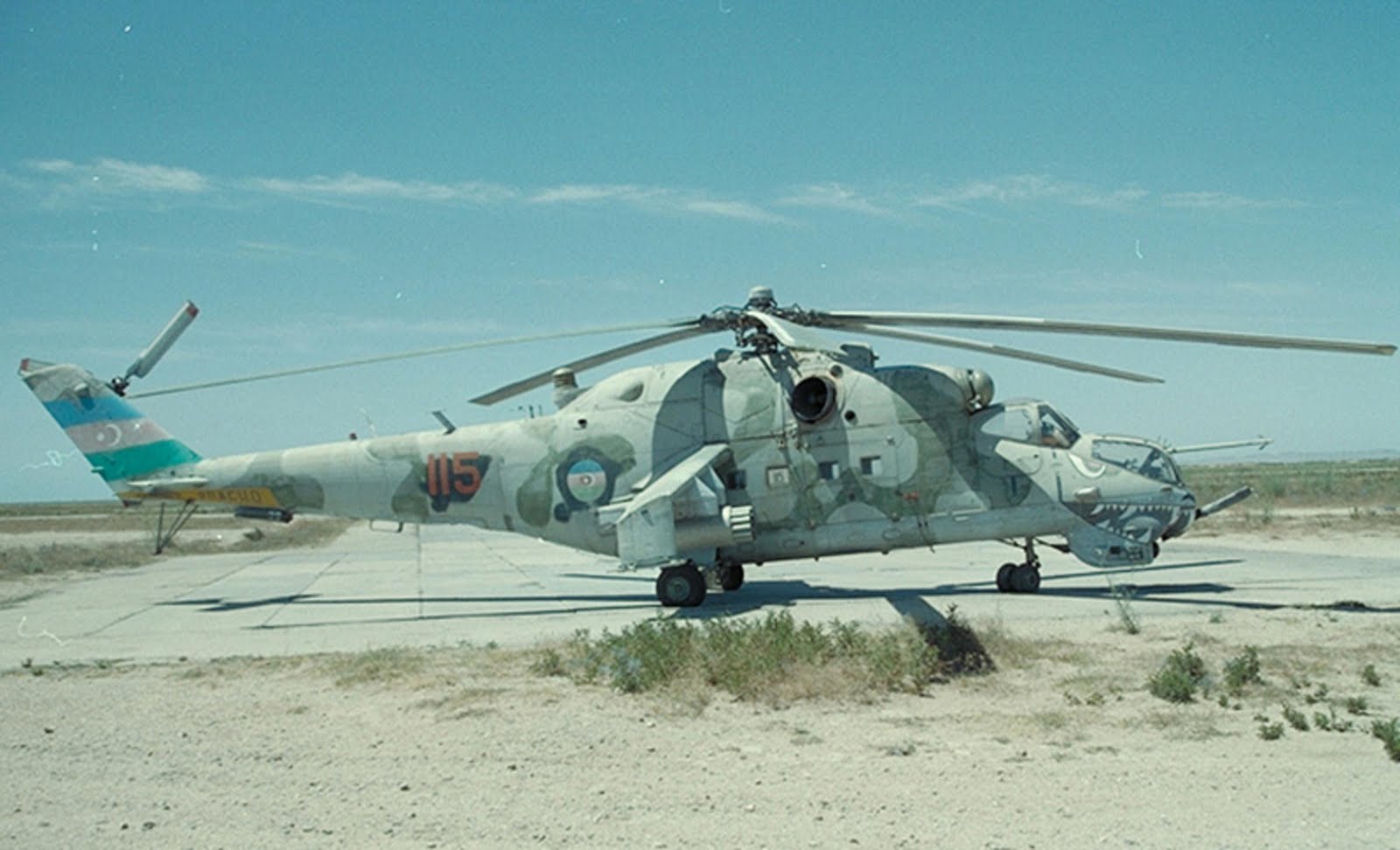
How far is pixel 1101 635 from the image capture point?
37.7ft

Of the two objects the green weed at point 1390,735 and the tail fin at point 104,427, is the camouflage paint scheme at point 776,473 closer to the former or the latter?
the tail fin at point 104,427

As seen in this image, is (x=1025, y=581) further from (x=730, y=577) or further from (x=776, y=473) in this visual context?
(x=730, y=577)

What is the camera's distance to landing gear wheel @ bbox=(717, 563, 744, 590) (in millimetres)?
17203

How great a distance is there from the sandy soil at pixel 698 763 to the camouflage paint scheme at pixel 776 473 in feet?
16.0

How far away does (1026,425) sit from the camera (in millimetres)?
15492

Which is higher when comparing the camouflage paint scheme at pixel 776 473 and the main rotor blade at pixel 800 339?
the main rotor blade at pixel 800 339

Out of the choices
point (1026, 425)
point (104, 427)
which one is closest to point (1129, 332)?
point (1026, 425)

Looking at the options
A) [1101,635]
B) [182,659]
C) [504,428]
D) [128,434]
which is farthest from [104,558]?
[1101,635]

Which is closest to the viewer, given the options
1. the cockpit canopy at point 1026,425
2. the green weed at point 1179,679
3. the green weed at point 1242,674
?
the green weed at point 1179,679

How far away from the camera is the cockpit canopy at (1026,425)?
15.5 metres

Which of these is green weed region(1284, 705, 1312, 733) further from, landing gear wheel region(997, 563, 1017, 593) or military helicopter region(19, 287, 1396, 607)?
landing gear wheel region(997, 563, 1017, 593)

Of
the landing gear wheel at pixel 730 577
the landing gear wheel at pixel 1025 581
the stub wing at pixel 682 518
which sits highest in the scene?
the stub wing at pixel 682 518

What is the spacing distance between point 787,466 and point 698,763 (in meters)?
9.00

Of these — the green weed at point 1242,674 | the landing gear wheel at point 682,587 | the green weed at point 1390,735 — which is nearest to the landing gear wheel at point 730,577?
the landing gear wheel at point 682,587
